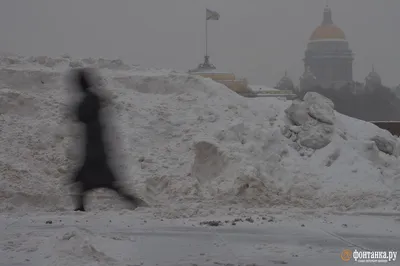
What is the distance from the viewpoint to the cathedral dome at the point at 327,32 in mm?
93213

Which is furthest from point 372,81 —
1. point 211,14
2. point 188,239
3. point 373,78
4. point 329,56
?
point 188,239

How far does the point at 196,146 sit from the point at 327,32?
86605 millimetres

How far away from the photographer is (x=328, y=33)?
3691 inches

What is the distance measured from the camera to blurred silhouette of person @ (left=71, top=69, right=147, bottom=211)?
1016cm

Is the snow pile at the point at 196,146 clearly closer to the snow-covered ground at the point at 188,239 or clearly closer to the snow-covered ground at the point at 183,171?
the snow-covered ground at the point at 183,171

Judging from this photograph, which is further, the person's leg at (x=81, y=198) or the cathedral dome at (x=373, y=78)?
the cathedral dome at (x=373, y=78)

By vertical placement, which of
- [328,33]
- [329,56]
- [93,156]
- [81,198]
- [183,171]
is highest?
[328,33]

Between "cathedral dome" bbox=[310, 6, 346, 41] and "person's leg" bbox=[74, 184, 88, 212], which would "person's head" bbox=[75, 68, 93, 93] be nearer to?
"person's leg" bbox=[74, 184, 88, 212]

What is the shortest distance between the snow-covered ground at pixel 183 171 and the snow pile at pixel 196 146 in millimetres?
28

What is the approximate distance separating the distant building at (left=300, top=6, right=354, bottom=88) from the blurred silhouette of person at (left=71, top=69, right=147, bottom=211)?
7542 cm

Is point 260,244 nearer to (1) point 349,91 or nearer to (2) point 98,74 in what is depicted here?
(2) point 98,74

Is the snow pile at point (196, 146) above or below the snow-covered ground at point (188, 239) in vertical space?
above

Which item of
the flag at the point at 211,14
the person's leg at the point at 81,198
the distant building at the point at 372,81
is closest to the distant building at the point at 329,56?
the distant building at the point at 372,81

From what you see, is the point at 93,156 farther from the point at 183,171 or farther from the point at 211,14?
the point at 211,14
